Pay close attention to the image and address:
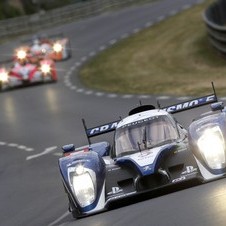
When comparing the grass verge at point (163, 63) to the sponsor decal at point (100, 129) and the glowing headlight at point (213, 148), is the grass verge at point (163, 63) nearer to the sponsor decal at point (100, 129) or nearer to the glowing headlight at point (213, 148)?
the sponsor decal at point (100, 129)

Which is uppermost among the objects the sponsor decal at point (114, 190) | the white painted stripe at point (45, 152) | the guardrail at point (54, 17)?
the guardrail at point (54, 17)

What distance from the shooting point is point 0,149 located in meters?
20.0

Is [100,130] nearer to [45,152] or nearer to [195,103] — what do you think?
[195,103]

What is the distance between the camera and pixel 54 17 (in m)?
54.8

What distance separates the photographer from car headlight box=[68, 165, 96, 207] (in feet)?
35.0

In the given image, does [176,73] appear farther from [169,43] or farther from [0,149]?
[0,149]

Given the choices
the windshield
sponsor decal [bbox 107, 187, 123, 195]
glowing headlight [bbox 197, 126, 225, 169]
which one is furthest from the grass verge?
sponsor decal [bbox 107, 187, 123, 195]

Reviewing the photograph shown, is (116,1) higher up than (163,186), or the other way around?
(116,1)

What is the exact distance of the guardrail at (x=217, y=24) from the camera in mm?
29547

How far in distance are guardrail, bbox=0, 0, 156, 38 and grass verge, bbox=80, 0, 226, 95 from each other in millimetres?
11072

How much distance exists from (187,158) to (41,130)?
10886 mm

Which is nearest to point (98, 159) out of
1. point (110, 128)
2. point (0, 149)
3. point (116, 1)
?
point (110, 128)

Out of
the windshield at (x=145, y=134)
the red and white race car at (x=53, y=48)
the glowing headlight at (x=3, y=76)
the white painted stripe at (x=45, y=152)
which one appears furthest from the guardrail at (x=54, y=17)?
the windshield at (x=145, y=134)

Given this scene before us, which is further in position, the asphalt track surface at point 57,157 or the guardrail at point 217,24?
the guardrail at point 217,24
